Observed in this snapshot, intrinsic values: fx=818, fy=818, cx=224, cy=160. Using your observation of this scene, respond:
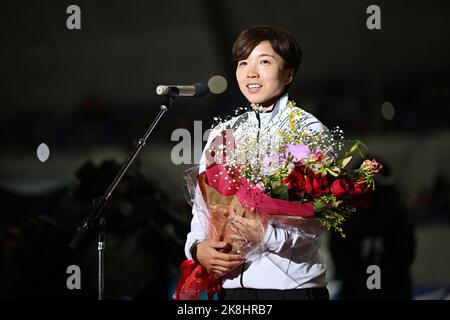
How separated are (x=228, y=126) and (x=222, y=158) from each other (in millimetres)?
228

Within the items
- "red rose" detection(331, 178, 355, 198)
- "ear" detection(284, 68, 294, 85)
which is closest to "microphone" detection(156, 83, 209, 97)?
"ear" detection(284, 68, 294, 85)

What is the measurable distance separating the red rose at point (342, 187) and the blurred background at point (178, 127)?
199cm

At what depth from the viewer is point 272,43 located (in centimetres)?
257

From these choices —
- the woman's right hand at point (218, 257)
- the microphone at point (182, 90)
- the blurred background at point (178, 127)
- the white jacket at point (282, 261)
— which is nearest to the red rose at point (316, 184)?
the white jacket at point (282, 261)

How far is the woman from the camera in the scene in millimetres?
2377

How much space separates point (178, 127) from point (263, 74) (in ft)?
6.03

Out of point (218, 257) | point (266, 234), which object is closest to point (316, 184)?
point (266, 234)

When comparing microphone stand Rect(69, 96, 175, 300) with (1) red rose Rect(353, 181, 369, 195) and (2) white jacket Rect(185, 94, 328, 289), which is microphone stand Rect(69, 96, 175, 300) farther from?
(1) red rose Rect(353, 181, 369, 195)

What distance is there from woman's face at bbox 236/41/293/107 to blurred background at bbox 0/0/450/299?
1648 mm

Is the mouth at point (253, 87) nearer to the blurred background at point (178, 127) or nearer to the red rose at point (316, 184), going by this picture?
the red rose at point (316, 184)

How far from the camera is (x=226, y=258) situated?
2391mm

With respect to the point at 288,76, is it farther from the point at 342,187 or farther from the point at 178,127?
the point at 178,127

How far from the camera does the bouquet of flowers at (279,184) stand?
90.3 inches
